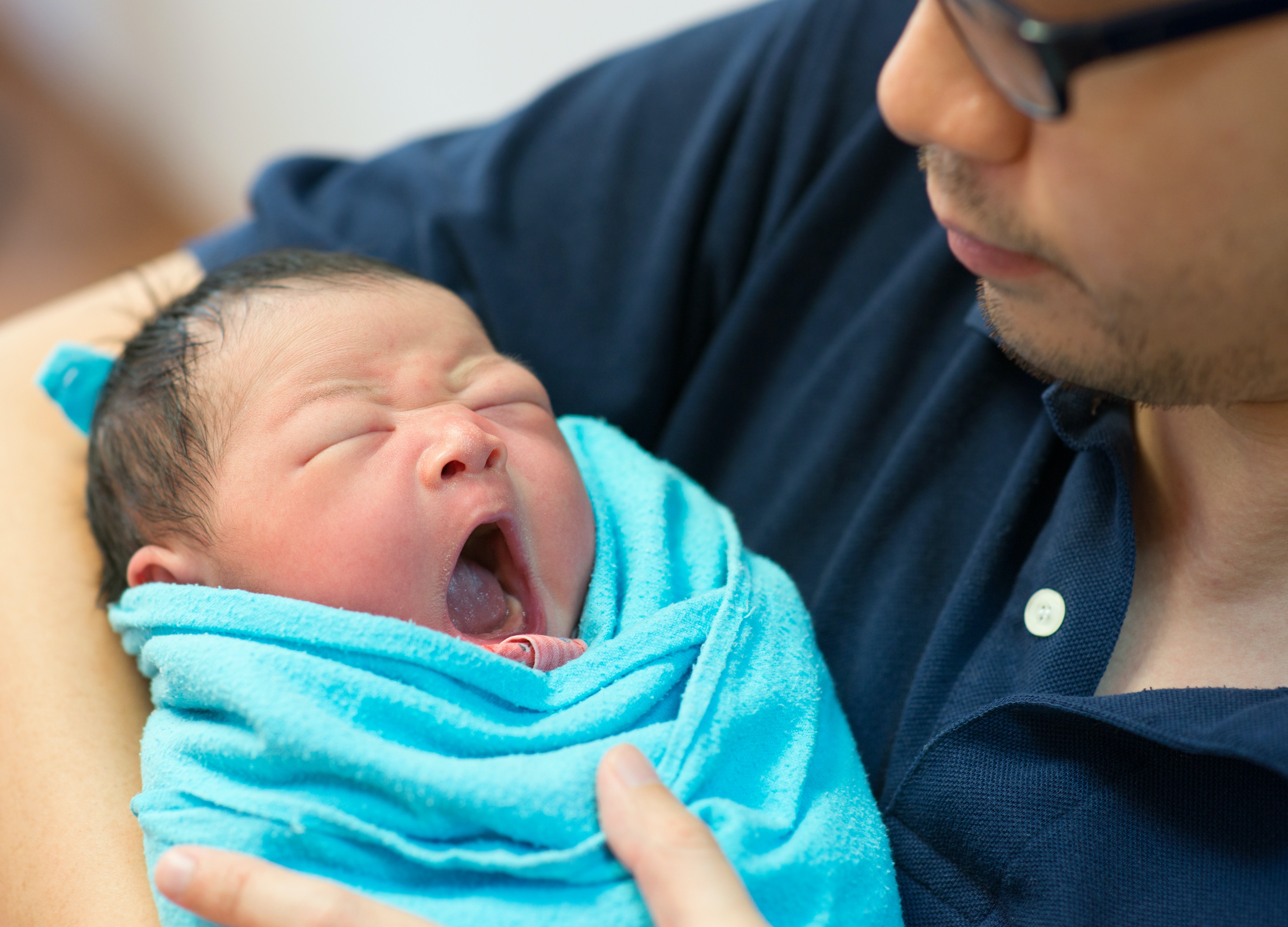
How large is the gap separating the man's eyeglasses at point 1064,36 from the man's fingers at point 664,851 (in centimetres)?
56

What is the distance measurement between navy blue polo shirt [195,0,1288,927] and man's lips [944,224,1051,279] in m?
0.21

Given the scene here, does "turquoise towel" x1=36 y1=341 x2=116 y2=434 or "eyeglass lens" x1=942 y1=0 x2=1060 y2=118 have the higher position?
"eyeglass lens" x1=942 y1=0 x2=1060 y2=118

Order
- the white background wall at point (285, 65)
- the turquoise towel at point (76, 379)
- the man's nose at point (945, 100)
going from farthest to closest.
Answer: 1. the white background wall at point (285, 65)
2. the turquoise towel at point (76, 379)
3. the man's nose at point (945, 100)

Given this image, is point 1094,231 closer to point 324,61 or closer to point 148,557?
point 148,557

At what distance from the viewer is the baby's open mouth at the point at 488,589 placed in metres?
0.92

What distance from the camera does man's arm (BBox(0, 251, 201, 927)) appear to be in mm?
871

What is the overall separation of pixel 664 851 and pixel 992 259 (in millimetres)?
542

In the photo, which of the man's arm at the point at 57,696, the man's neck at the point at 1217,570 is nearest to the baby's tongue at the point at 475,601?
the man's arm at the point at 57,696

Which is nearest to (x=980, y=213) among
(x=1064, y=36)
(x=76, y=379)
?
(x=1064, y=36)

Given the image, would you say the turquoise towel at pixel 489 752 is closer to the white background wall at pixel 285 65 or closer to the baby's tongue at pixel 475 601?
the baby's tongue at pixel 475 601

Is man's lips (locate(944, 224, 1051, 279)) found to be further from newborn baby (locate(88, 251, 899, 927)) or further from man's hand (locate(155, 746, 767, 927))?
man's hand (locate(155, 746, 767, 927))

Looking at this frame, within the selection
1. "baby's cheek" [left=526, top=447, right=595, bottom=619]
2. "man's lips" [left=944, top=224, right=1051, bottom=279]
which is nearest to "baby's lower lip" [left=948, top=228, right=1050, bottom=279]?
"man's lips" [left=944, top=224, right=1051, bottom=279]

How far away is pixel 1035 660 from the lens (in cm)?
88

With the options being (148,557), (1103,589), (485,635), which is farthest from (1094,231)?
(148,557)
